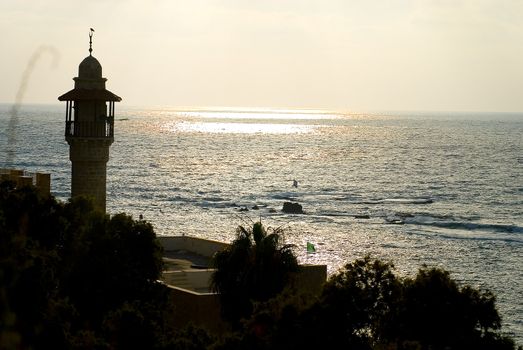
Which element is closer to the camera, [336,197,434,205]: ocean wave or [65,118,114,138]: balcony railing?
[65,118,114,138]: balcony railing

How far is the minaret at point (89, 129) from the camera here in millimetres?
40625

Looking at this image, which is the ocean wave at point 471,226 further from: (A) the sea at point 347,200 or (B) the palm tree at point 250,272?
(B) the palm tree at point 250,272

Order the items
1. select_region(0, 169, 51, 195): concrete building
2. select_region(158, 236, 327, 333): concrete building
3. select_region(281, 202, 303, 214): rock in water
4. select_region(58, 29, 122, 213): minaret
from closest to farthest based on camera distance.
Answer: select_region(158, 236, 327, 333): concrete building, select_region(0, 169, 51, 195): concrete building, select_region(58, 29, 122, 213): minaret, select_region(281, 202, 303, 214): rock in water

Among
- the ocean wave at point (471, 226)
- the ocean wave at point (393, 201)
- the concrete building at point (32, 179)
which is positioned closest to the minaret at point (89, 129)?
the concrete building at point (32, 179)

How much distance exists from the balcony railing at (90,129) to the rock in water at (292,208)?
2170 inches

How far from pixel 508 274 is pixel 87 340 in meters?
47.9

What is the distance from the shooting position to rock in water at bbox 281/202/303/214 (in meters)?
95.6

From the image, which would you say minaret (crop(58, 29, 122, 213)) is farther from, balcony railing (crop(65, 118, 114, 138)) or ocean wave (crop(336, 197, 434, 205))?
ocean wave (crop(336, 197, 434, 205))

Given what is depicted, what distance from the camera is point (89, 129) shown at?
41125 mm

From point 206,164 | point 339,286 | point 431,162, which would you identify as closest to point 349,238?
point 339,286

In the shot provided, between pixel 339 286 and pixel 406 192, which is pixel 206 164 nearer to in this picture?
pixel 406 192

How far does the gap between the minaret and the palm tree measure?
37.8ft

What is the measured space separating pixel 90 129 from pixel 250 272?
14.0 metres

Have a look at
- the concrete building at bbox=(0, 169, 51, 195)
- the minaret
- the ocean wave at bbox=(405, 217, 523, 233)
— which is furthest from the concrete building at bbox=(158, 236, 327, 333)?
the ocean wave at bbox=(405, 217, 523, 233)
